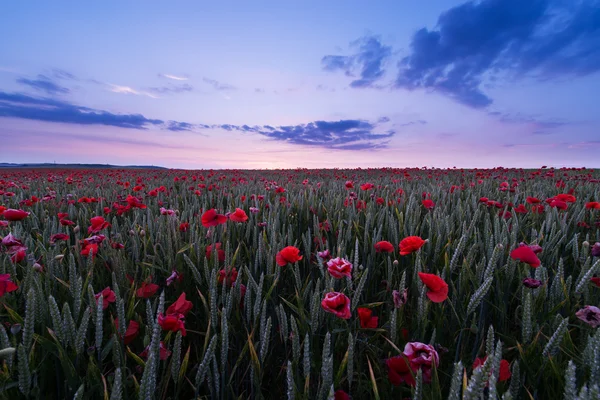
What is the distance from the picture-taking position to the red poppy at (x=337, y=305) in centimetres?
88

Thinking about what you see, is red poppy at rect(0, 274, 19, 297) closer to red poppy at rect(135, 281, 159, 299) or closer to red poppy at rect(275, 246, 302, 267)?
red poppy at rect(135, 281, 159, 299)

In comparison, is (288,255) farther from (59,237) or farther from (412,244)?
(59,237)

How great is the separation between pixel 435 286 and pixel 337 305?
11.9 inches

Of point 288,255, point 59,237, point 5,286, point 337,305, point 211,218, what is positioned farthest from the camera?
point 211,218

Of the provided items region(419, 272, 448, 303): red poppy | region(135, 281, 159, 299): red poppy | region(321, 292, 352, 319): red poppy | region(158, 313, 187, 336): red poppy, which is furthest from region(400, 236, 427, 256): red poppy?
region(135, 281, 159, 299): red poppy

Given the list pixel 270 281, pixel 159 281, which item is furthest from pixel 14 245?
pixel 270 281

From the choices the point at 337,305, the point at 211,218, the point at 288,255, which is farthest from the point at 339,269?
the point at 211,218

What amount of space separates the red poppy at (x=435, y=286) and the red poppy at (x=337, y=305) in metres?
0.24

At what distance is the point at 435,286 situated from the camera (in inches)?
38.0

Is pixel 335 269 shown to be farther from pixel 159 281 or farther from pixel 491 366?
pixel 159 281

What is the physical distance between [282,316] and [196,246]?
0.84 meters

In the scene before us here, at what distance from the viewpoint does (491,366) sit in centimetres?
62

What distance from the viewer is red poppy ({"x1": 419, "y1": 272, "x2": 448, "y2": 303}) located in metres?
0.95

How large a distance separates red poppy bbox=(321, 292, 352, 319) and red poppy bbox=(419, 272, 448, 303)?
Result: 9.3 inches
